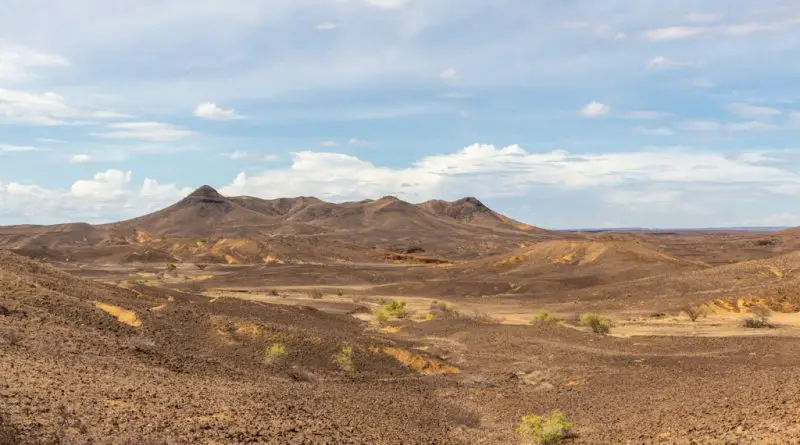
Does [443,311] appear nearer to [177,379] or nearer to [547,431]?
[177,379]

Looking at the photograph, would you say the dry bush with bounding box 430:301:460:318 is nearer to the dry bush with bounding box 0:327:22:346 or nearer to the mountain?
the dry bush with bounding box 0:327:22:346

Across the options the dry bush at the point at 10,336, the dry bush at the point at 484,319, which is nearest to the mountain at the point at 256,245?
the dry bush at the point at 484,319

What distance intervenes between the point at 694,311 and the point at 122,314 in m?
37.4

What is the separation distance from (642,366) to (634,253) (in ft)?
207

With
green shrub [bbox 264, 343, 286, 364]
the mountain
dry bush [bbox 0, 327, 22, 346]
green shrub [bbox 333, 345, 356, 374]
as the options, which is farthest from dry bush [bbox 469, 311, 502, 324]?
the mountain

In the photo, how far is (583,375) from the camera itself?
75.3 ft

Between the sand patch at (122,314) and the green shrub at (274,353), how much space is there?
4.78m

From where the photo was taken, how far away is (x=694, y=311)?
4528cm

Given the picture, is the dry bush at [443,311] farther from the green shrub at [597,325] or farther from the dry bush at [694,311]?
the dry bush at [694,311]

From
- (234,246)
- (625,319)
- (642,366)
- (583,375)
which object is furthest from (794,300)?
(234,246)

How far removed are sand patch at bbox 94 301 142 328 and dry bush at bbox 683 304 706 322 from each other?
3465cm

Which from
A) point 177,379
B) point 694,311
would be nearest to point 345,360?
point 177,379

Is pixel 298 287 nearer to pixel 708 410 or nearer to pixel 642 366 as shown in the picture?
pixel 642 366

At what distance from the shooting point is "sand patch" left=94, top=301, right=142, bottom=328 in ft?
77.7
